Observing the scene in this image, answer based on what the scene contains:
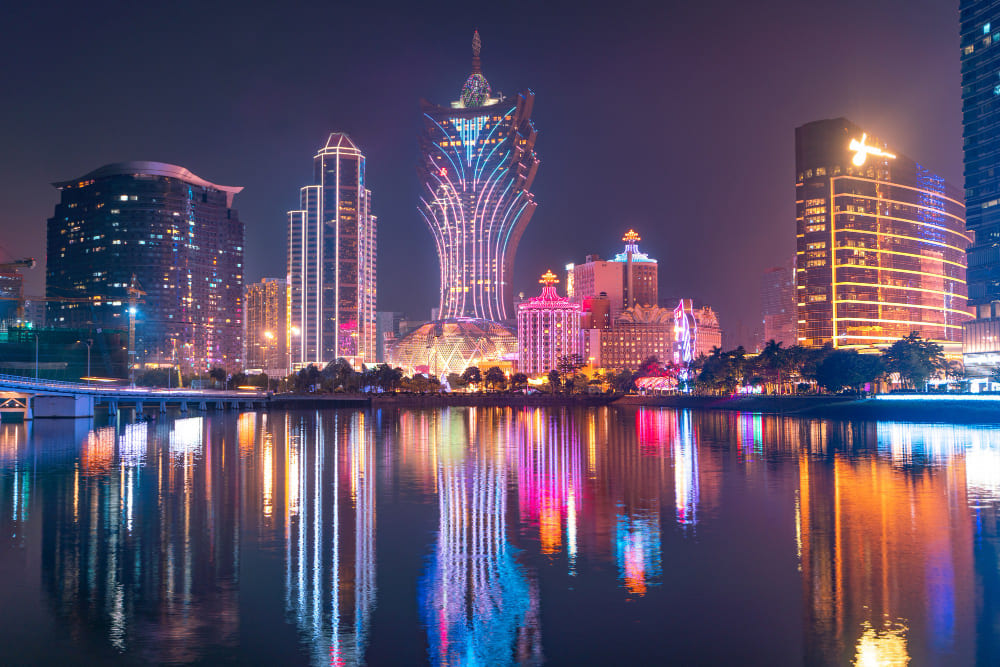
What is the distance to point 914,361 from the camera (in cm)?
15388

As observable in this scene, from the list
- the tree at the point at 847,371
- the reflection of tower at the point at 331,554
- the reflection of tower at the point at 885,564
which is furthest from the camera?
the tree at the point at 847,371

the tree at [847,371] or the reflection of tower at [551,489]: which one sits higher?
the tree at [847,371]

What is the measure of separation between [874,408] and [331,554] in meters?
116

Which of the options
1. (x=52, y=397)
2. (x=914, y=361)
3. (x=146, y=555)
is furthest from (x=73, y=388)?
(x=914, y=361)

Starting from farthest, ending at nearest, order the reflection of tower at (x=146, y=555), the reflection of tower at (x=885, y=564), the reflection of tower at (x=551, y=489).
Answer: the reflection of tower at (x=551, y=489) < the reflection of tower at (x=146, y=555) < the reflection of tower at (x=885, y=564)

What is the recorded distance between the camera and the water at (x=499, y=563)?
18.8 metres

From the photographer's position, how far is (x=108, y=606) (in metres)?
21.4

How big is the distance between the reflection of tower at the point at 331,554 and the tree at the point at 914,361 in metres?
128

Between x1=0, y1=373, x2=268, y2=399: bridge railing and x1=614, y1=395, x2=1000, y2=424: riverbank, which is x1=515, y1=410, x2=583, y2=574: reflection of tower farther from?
x1=614, y1=395, x2=1000, y2=424: riverbank

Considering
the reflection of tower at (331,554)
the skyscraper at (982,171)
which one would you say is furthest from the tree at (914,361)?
the reflection of tower at (331,554)

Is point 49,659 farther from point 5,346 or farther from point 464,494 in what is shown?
point 5,346

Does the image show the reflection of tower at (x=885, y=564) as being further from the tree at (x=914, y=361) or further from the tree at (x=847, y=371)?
the tree at (x=914, y=361)

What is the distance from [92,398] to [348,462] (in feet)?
244

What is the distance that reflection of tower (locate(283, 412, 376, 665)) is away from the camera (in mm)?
19359
